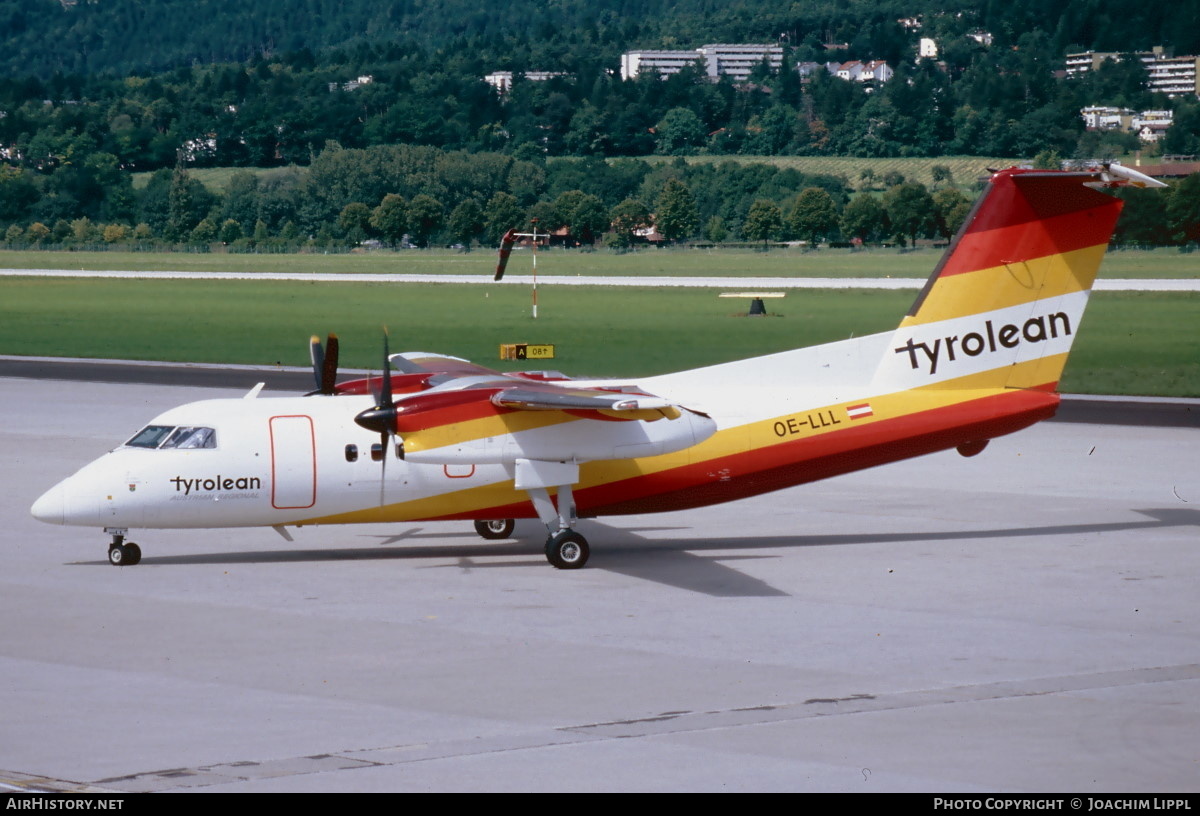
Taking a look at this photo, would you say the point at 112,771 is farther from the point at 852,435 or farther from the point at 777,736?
the point at 852,435

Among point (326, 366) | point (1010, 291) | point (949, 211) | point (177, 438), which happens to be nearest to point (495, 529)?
point (326, 366)

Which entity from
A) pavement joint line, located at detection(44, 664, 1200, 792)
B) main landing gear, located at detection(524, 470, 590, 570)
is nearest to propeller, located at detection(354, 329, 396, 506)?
main landing gear, located at detection(524, 470, 590, 570)

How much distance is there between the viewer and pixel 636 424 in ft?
77.6

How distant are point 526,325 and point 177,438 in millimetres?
54713

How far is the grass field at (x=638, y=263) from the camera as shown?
456ft

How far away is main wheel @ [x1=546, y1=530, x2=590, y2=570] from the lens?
78.0ft

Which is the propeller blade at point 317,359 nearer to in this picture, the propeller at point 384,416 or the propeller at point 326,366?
the propeller at point 326,366

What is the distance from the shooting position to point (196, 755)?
14.4 metres

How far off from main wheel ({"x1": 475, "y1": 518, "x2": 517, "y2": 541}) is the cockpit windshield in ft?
16.1

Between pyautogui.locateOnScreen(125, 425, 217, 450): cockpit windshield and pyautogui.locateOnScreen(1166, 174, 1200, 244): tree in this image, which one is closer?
pyautogui.locateOnScreen(125, 425, 217, 450): cockpit windshield

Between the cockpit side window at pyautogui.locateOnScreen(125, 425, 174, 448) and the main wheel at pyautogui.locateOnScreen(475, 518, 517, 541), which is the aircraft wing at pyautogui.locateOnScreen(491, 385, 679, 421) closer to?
the main wheel at pyautogui.locateOnScreen(475, 518, 517, 541)

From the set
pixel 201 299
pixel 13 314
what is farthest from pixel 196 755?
pixel 201 299

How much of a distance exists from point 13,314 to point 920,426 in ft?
247

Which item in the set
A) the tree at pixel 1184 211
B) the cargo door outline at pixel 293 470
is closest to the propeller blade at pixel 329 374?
the cargo door outline at pixel 293 470
